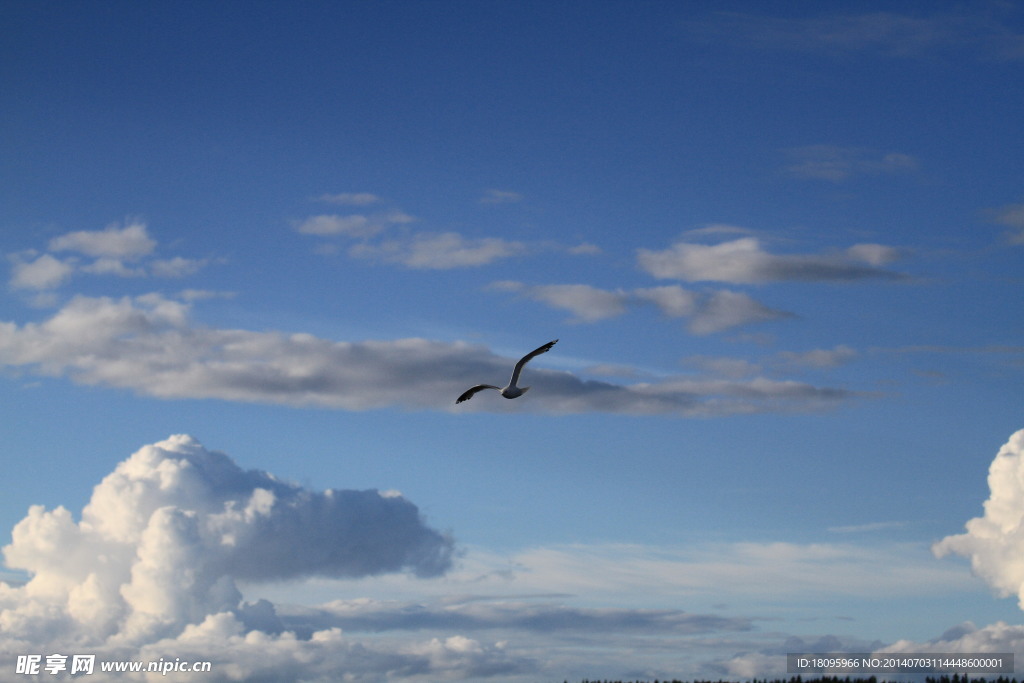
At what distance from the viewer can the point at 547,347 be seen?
199750 mm
